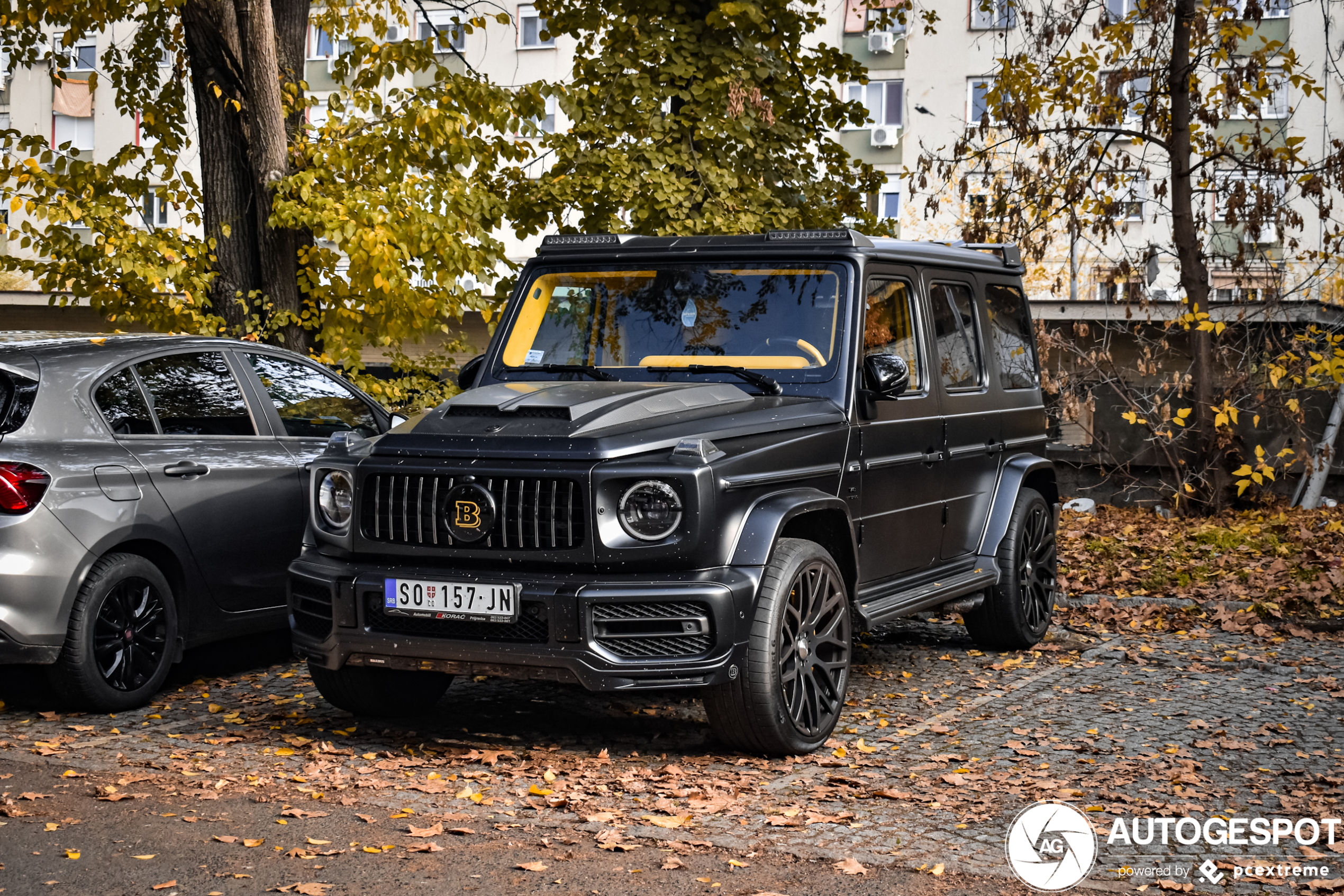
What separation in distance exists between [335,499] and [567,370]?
1.32 m

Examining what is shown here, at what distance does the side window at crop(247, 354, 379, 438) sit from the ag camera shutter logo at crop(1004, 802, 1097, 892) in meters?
4.38

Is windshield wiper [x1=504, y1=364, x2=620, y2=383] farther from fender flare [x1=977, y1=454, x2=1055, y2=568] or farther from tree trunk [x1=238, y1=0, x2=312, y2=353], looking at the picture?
tree trunk [x1=238, y1=0, x2=312, y2=353]

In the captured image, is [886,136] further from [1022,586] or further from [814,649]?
[814,649]

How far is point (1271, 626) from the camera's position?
946cm

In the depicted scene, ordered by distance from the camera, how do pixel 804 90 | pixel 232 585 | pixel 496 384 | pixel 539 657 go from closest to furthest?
pixel 539 657 < pixel 496 384 < pixel 232 585 < pixel 804 90

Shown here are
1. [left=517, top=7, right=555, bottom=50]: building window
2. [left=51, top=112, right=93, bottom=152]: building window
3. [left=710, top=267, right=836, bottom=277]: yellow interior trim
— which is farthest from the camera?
[left=51, top=112, right=93, bottom=152]: building window

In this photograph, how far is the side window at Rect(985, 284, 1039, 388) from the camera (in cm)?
842

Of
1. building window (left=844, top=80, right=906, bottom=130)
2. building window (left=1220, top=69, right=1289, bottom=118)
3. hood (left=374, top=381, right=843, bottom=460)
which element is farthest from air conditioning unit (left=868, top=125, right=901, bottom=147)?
hood (left=374, top=381, right=843, bottom=460)

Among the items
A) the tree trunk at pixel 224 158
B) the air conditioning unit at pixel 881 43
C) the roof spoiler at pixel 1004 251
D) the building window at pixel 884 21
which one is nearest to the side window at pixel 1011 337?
the roof spoiler at pixel 1004 251

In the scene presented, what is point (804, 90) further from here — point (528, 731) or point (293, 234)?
point (528, 731)

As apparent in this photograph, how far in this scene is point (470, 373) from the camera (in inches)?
283

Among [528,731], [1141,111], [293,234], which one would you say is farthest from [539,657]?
[1141,111]

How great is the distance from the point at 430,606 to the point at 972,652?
13.2 feet

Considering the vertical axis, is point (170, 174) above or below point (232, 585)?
above
